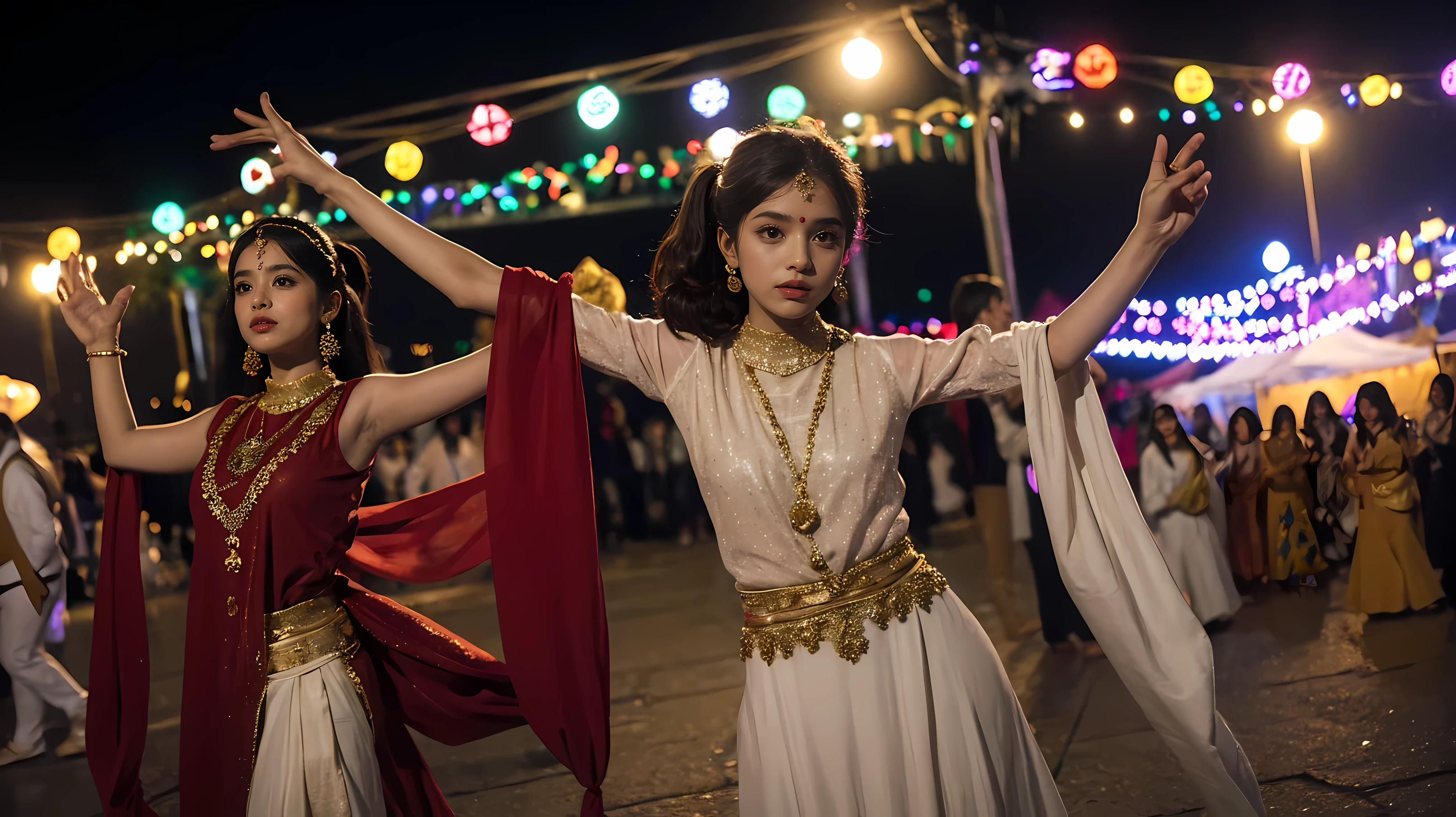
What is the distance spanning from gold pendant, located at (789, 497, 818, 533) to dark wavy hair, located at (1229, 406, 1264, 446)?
4.20 m

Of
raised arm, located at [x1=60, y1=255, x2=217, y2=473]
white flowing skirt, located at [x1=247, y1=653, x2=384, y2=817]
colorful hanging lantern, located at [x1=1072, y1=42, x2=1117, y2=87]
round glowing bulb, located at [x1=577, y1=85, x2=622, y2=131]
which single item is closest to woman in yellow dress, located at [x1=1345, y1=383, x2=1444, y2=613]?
colorful hanging lantern, located at [x1=1072, y1=42, x2=1117, y2=87]

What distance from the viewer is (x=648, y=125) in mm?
6672

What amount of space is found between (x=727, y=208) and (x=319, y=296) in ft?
2.98

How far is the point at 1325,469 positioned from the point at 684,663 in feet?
11.0

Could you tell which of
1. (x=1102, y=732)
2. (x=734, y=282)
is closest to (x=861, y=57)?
(x=1102, y=732)

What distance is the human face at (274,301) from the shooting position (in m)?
1.90

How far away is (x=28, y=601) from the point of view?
13.1ft

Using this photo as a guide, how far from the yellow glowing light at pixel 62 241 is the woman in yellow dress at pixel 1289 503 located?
21.3 ft

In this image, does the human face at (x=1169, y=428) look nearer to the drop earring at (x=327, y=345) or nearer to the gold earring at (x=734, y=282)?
the gold earring at (x=734, y=282)

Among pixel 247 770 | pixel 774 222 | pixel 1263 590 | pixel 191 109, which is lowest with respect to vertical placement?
pixel 1263 590

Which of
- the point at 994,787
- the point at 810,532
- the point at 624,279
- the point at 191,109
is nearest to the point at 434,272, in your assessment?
the point at 810,532

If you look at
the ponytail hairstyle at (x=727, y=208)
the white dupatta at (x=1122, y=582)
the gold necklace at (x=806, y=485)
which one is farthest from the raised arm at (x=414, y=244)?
the white dupatta at (x=1122, y=582)

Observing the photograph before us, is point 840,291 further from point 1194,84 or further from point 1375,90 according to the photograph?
point 1375,90

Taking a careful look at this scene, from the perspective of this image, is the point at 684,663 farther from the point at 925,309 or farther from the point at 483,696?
the point at 925,309
